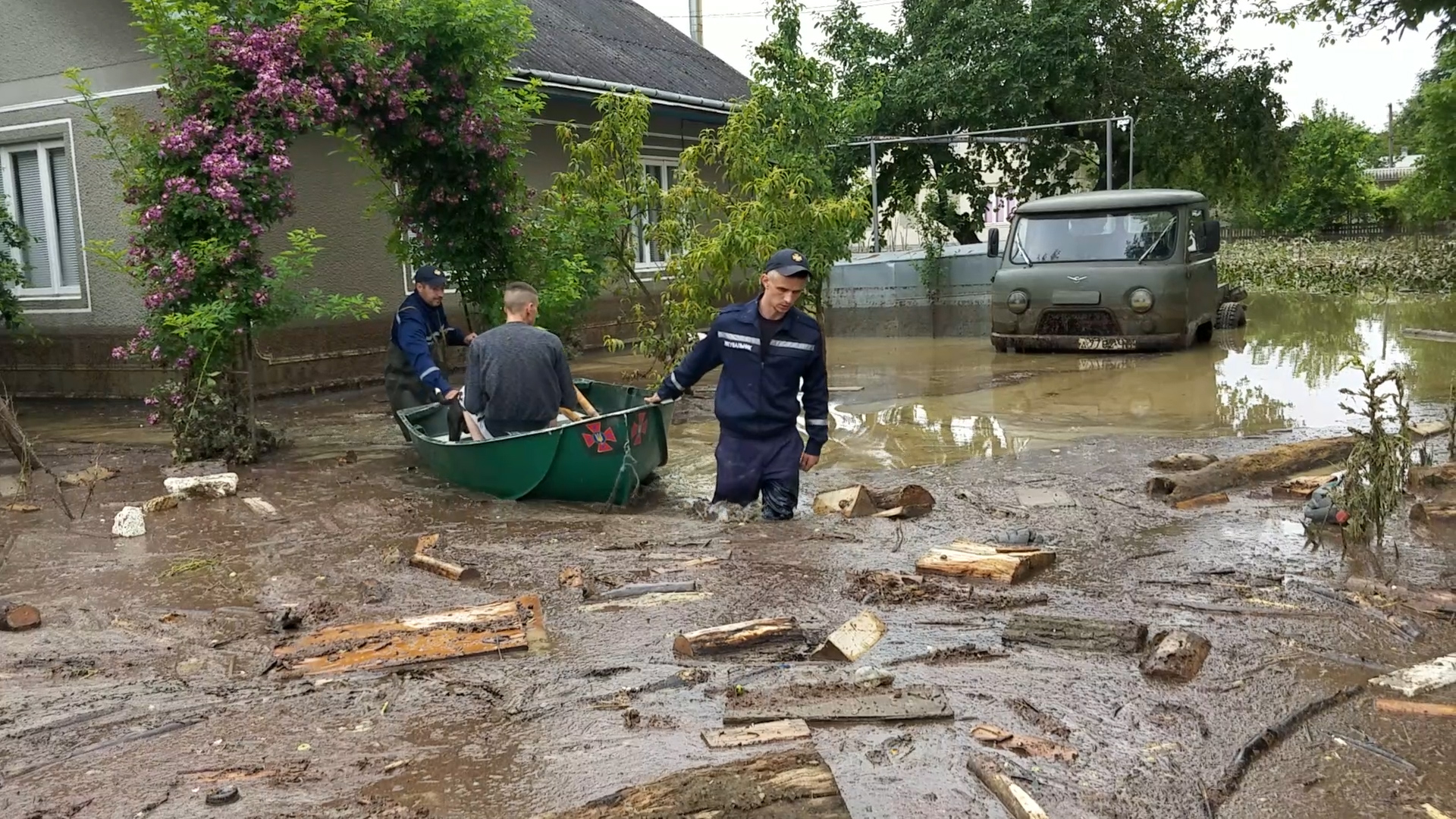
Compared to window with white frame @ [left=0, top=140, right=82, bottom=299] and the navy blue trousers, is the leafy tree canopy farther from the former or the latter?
the navy blue trousers

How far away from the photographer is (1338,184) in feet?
150

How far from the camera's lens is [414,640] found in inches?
199

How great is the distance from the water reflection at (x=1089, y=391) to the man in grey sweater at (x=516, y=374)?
2607 millimetres

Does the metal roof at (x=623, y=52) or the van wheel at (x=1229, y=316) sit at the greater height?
the metal roof at (x=623, y=52)

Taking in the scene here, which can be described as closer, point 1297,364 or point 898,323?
point 1297,364

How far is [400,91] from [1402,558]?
7.84 meters

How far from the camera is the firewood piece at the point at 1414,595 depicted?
16.5ft

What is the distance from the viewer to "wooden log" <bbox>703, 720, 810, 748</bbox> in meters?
3.86

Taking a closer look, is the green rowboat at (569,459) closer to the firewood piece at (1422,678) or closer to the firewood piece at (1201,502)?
the firewood piece at (1201,502)

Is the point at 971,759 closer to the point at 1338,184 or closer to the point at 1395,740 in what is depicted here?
the point at 1395,740

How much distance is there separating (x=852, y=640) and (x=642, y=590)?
4.36ft

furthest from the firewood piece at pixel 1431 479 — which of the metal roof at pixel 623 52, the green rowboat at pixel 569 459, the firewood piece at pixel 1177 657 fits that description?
the metal roof at pixel 623 52

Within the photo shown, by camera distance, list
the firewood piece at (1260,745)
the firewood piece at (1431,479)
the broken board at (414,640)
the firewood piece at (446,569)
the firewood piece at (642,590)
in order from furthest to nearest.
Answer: the firewood piece at (1431,479), the firewood piece at (446,569), the firewood piece at (642,590), the broken board at (414,640), the firewood piece at (1260,745)

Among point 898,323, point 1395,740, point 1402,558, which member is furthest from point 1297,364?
point 1395,740
